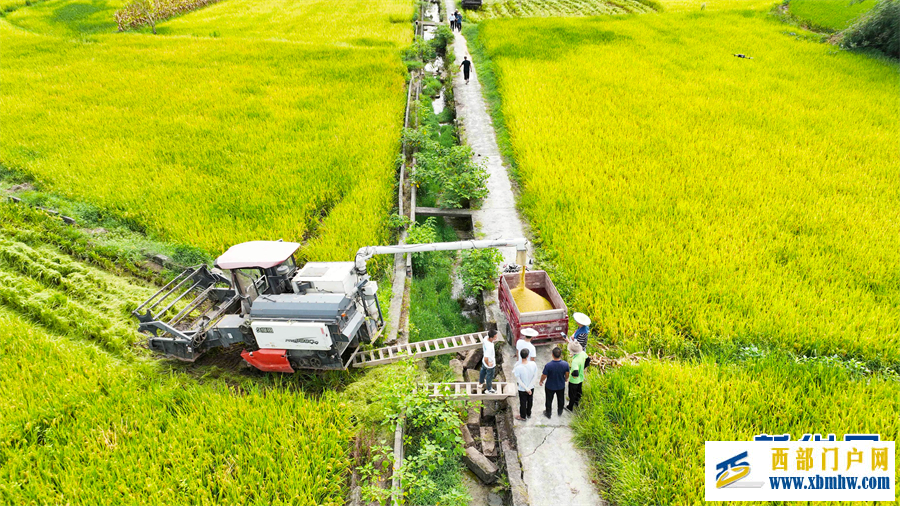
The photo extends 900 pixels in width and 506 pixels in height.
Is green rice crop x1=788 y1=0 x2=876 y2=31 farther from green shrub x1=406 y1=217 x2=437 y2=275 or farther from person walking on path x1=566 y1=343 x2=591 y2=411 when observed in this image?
person walking on path x1=566 y1=343 x2=591 y2=411

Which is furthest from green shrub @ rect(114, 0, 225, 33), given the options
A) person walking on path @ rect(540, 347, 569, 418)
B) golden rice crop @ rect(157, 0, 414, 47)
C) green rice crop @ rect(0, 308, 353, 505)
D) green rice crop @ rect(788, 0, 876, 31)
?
green rice crop @ rect(788, 0, 876, 31)

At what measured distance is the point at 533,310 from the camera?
665 cm

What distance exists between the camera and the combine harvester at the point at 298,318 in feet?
19.2

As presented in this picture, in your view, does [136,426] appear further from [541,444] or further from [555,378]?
[555,378]

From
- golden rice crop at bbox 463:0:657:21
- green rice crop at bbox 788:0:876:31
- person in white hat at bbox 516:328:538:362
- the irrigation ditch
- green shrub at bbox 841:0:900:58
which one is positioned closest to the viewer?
the irrigation ditch

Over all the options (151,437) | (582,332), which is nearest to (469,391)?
(582,332)

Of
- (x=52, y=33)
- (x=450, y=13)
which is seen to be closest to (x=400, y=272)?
(x=450, y=13)

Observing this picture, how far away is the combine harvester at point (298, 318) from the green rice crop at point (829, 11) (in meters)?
24.1

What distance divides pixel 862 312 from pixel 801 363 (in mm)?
1561

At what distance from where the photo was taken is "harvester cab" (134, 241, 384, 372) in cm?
583

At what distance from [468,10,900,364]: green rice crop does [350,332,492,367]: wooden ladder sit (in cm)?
181

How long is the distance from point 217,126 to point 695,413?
13532 mm

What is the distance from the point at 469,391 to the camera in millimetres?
5867

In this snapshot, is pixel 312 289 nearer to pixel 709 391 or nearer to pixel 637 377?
pixel 637 377
